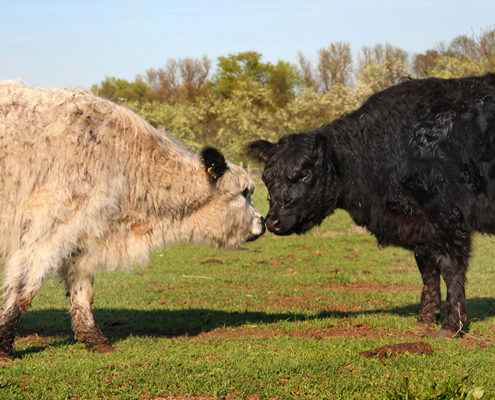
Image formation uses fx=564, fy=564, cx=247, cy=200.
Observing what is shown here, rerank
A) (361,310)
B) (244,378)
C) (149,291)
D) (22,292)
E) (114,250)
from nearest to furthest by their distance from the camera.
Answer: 1. (244,378)
2. (22,292)
3. (114,250)
4. (361,310)
5. (149,291)

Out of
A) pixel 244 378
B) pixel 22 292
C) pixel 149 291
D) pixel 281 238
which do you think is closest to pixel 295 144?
pixel 244 378

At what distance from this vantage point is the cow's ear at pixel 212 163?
7.21 m

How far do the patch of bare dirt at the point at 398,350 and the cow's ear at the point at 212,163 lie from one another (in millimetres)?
2917

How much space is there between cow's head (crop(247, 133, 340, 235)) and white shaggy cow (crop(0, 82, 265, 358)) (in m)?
0.73

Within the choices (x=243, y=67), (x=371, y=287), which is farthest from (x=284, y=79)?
(x=371, y=287)

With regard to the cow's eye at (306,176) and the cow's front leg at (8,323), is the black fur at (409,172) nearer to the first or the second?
the cow's eye at (306,176)

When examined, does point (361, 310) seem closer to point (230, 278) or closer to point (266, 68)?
point (230, 278)

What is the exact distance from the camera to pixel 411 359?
5562mm

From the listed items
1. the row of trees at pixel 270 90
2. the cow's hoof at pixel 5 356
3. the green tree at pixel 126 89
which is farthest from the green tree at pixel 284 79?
the cow's hoof at pixel 5 356

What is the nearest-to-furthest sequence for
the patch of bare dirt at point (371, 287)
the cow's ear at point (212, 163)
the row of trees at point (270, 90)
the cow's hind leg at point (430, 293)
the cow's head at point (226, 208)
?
the cow's ear at point (212, 163) → the cow's head at point (226, 208) → the cow's hind leg at point (430, 293) → the patch of bare dirt at point (371, 287) → the row of trees at point (270, 90)

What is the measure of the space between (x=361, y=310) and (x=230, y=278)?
3.57 metres

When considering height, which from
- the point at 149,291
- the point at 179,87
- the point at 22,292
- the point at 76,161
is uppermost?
the point at 179,87

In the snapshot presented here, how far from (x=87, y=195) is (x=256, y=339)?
8.52ft

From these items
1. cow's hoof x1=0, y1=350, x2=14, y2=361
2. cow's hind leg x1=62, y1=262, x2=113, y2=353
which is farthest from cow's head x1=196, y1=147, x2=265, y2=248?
cow's hoof x1=0, y1=350, x2=14, y2=361
